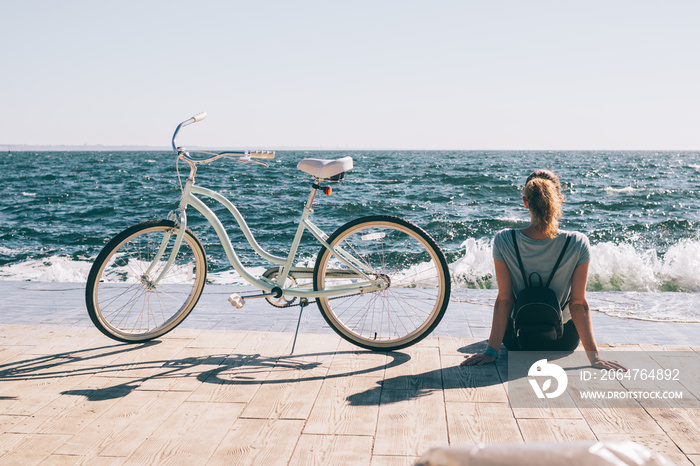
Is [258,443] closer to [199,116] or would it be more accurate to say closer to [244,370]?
[244,370]

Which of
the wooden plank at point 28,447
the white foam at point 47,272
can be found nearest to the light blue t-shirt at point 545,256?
the wooden plank at point 28,447

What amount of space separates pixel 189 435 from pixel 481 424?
1.26 metres

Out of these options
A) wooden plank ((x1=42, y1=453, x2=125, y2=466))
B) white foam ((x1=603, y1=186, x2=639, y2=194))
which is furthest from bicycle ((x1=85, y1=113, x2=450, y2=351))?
white foam ((x1=603, y1=186, x2=639, y2=194))

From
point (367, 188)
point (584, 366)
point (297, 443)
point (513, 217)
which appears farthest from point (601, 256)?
point (367, 188)

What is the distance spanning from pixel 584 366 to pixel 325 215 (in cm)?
1650

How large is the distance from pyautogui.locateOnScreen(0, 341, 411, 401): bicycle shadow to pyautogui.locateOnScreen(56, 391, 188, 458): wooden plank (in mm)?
168

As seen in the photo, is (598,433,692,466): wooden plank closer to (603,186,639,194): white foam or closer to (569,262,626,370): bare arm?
(569,262,626,370): bare arm

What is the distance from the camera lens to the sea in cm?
811

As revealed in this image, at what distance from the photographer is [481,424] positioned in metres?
2.57

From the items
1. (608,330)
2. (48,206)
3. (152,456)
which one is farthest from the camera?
(48,206)

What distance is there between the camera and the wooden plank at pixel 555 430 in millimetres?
2434

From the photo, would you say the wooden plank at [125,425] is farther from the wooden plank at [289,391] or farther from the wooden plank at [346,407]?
the wooden plank at [346,407]

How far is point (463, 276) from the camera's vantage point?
891 centimetres

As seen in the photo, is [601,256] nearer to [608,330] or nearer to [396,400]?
[608,330]
